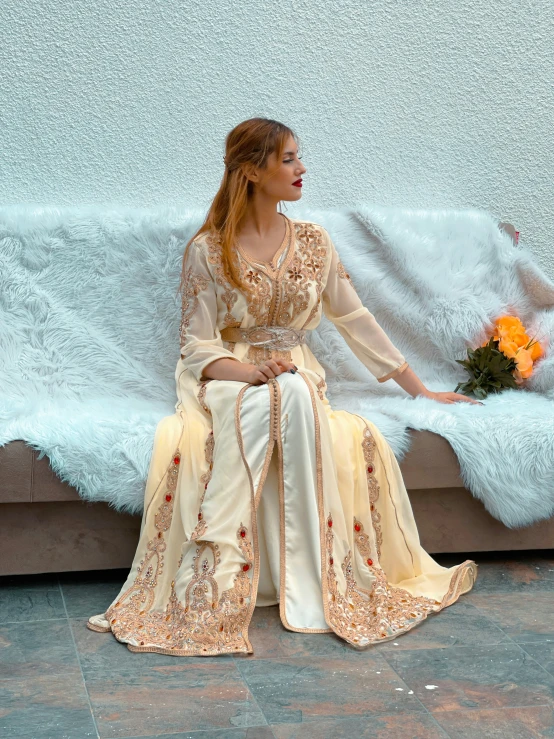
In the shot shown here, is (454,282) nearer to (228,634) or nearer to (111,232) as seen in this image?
(111,232)

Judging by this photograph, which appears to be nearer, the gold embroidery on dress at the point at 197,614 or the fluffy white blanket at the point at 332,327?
the gold embroidery on dress at the point at 197,614

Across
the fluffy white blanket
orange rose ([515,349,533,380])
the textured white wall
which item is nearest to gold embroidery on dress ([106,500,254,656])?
the fluffy white blanket

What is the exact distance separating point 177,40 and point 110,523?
1754 millimetres

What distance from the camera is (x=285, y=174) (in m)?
2.57

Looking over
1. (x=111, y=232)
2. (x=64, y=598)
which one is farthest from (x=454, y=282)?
(x=64, y=598)

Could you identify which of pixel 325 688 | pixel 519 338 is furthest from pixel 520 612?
pixel 519 338

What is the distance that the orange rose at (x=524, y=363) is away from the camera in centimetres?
297

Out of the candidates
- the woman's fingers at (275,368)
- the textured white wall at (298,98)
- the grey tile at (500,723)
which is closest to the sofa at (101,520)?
A: the woman's fingers at (275,368)

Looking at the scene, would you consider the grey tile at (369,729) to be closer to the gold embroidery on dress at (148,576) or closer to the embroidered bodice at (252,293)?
the gold embroidery on dress at (148,576)

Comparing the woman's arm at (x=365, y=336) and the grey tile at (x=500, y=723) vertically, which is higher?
the woman's arm at (x=365, y=336)

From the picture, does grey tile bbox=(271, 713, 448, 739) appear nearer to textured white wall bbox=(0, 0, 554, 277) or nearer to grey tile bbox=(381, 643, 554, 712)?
grey tile bbox=(381, 643, 554, 712)

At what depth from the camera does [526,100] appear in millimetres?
3584

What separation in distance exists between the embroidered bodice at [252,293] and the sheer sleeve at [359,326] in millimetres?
44

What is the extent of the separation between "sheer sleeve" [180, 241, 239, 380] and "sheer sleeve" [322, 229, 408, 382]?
0.38 m
